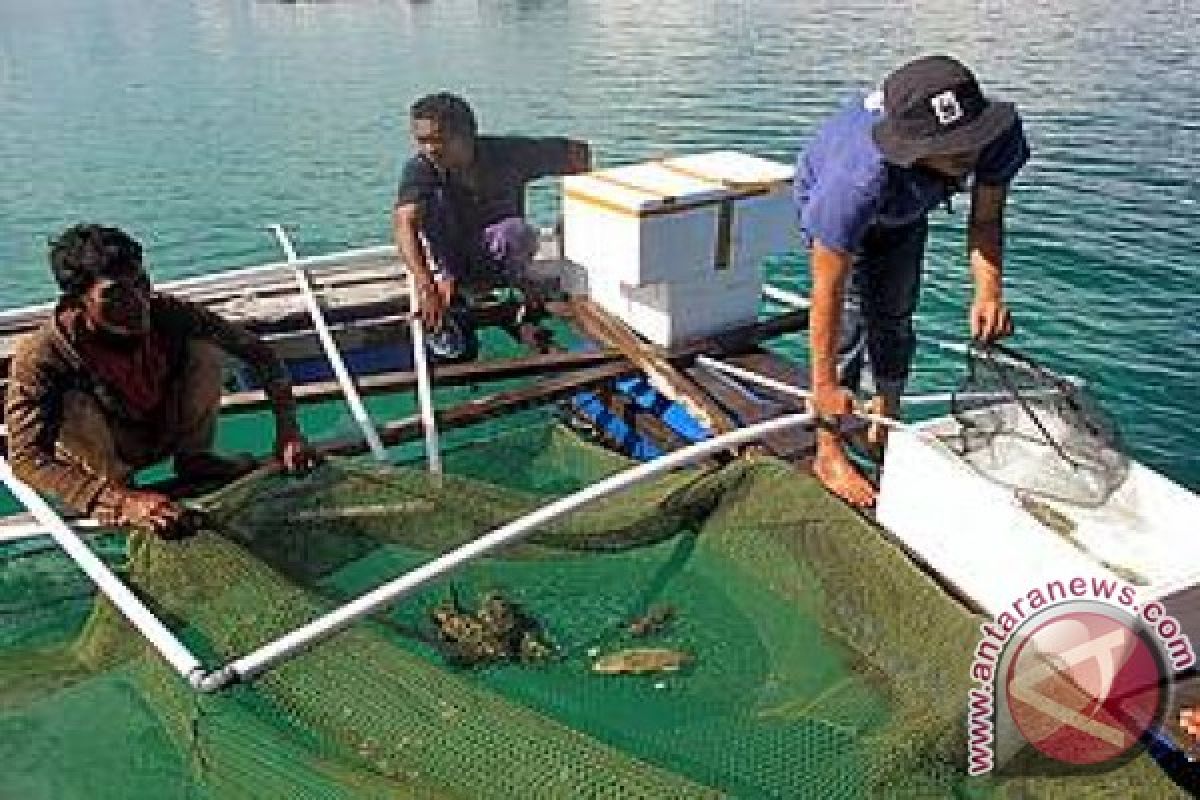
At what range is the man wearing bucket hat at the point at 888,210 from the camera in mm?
3861

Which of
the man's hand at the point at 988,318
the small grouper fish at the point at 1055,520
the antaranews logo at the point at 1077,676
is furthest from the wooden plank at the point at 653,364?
the antaranews logo at the point at 1077,676

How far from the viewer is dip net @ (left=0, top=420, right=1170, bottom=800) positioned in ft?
9.81

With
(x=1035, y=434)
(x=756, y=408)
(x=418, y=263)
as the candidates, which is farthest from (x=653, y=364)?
(x=1035, y=434)

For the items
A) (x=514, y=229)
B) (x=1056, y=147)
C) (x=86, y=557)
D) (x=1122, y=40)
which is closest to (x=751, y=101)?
(x=1056, y=147)

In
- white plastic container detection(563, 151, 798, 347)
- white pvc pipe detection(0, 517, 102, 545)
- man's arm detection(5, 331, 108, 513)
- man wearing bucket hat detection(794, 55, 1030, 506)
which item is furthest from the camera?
white plastic container detection(563, 151, 798, 347)

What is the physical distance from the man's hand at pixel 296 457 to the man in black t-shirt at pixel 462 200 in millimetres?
2079

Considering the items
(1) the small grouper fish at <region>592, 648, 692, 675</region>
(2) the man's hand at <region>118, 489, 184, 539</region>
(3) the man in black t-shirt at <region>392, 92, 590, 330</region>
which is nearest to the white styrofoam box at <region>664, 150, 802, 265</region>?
(3) the man in black t-shirt at <region>392, 92, 590, 330</region>

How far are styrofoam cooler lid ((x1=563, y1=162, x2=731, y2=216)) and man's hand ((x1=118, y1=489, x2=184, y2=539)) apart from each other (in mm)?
2810

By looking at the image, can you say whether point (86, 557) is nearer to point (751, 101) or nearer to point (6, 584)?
point (6, 584)

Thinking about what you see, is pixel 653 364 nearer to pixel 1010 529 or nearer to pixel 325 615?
pixel 1010 529

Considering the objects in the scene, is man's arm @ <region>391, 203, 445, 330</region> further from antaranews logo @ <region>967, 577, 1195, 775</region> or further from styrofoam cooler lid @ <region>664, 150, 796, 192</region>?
antaranews logo @ <region>967, 577, 1195, 775</region>

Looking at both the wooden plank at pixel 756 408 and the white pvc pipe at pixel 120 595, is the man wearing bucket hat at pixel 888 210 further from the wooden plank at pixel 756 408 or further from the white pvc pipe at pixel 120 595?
the white pvc pipe at pixel 120 595

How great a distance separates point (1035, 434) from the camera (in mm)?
4141

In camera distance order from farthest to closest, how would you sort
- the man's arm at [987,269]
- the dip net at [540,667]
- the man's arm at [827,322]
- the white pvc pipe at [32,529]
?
the man's arm at [987,269] < the white pvc pipe at [32,529] < the man's arm at [827,322] < the dip net at [540,667]
